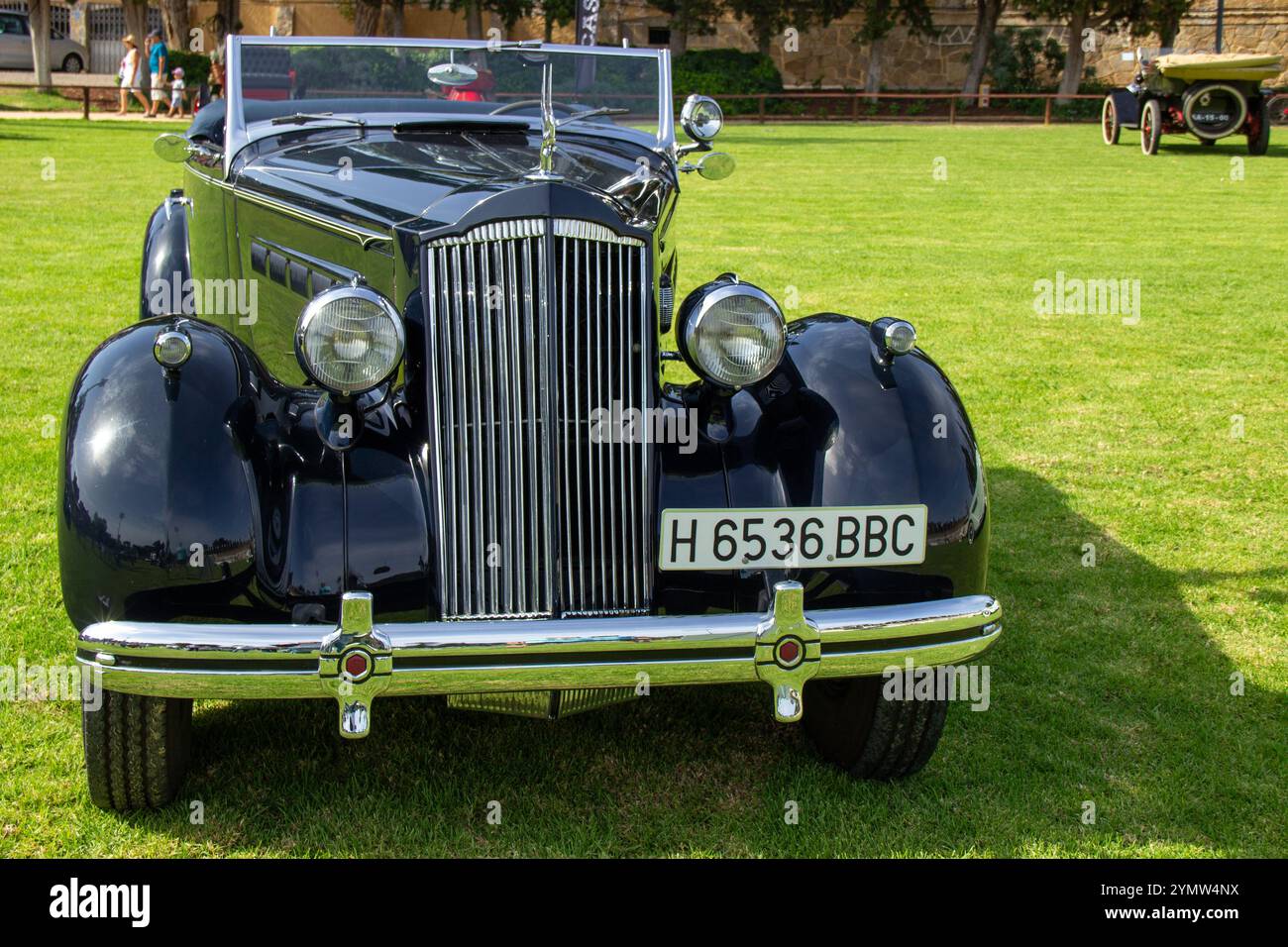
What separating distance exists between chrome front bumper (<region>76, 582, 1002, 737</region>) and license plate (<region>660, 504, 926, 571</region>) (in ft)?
0.47

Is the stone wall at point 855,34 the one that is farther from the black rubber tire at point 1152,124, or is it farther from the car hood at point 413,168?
the car hood at point 413,168

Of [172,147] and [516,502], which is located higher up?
[172,147]

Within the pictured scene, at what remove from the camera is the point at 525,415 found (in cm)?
276

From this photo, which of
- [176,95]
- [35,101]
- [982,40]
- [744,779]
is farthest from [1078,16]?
[744,779]

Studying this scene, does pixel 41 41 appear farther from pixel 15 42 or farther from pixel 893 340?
pixel 893 340

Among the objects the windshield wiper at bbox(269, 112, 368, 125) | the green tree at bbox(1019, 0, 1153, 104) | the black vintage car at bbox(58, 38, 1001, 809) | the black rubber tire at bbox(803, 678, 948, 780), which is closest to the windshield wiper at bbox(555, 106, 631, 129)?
the windshield wiper at bbox(269, 112, 368, 125)

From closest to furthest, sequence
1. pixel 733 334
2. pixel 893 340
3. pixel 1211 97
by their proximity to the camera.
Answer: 1. pixel 733 334
2. pixel 893 340
3. pixel 1211 97

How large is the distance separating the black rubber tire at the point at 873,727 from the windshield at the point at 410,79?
98.2 inches

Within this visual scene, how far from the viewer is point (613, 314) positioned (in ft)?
9.20

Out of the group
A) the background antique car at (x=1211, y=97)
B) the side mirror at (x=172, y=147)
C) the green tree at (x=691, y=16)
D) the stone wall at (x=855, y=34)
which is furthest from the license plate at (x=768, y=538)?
the stone wall at (x=855, y=34)

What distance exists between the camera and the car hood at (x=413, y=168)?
3.16 m

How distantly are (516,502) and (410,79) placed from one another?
2626mm

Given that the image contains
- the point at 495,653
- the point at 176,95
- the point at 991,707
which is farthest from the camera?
the point at 176,95

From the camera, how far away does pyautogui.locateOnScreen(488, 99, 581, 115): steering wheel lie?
458cm
